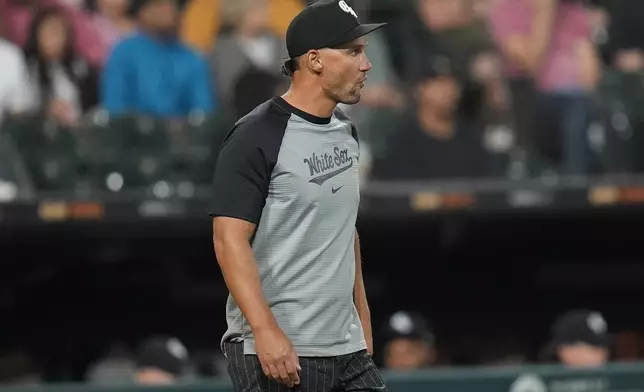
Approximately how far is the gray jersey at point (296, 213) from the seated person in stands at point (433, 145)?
374 centimetres

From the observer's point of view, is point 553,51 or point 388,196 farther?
point 553,51

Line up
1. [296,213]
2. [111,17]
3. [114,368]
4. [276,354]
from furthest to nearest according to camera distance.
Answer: [111,17] < [114,368] < [296,213] < [276,354]

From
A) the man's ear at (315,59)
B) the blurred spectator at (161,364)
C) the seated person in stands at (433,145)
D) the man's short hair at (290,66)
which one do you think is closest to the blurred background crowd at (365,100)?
the seated person in stands at (433,145)

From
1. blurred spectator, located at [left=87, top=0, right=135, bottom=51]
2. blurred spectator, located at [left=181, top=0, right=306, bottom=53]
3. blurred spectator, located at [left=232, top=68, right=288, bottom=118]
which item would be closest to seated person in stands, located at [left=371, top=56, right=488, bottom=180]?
blurred spectator, located at [left=232, top=68, right=288, bottom=118]

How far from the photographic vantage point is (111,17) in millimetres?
7941

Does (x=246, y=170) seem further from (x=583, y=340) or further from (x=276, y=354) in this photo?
(x=583, y=340)

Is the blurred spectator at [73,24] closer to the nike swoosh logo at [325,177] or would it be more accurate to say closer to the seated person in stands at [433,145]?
the seated person in stands at [433,145]

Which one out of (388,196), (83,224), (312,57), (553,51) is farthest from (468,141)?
(312,57)

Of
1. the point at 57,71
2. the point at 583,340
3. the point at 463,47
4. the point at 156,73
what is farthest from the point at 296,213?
the point at 463,47

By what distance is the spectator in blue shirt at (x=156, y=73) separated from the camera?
7402mm

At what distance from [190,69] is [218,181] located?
14.3ft

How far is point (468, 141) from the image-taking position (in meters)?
7.23

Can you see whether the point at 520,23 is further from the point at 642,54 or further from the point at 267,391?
the point at 267,391

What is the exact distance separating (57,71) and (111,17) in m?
0.63
